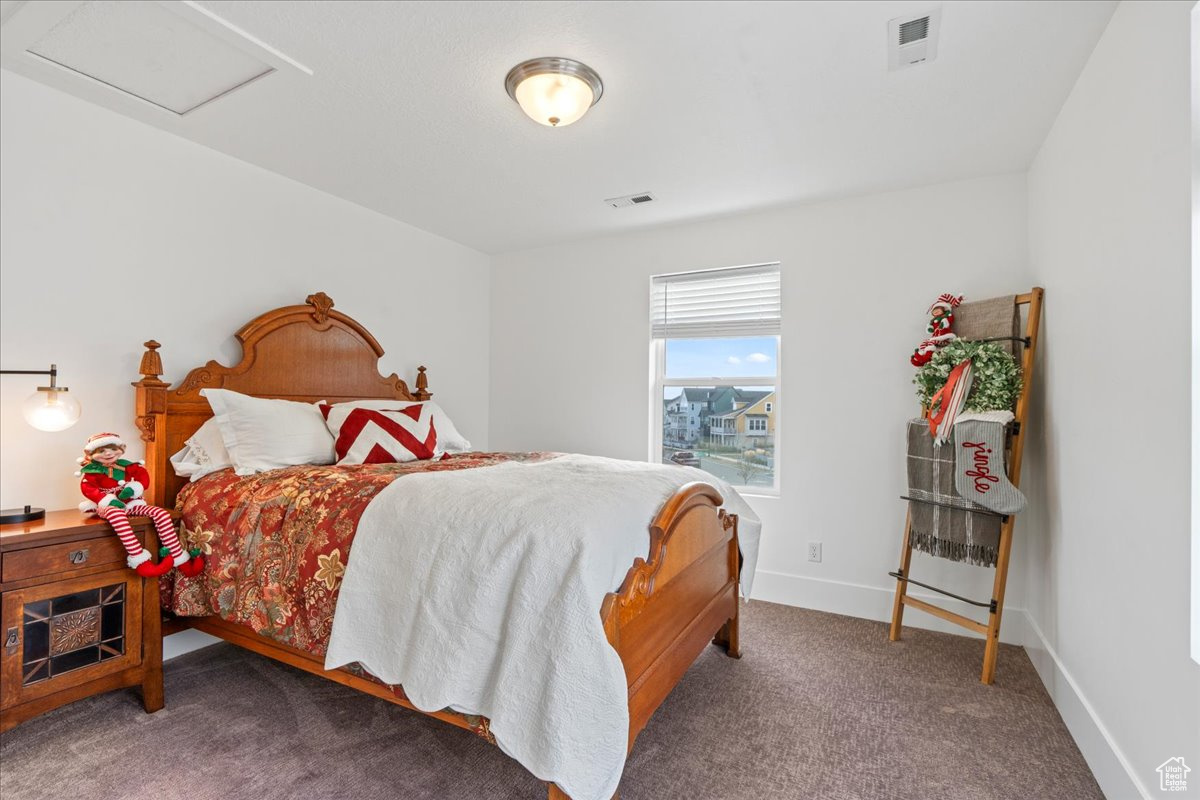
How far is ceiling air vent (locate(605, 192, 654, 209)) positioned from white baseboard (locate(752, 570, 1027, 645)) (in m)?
2.36

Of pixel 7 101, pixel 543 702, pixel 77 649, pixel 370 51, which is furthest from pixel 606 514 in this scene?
pixel 7 101

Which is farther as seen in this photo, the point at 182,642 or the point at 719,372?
the point at 719,372

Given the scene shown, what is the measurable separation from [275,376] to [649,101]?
227 centimetres

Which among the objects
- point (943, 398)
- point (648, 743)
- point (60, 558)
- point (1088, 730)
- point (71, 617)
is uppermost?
point (943, 398)

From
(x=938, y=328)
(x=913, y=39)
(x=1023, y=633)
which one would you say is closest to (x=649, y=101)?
(x=913, y=39)

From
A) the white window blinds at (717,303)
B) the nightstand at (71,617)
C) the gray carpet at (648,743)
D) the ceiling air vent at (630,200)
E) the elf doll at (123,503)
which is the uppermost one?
the ceiling air vent at (630,200)

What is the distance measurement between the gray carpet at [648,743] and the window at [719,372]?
150cm

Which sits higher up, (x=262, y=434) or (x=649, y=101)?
(x=649, y=101)

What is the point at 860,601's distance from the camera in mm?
3256

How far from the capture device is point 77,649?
6.41ft

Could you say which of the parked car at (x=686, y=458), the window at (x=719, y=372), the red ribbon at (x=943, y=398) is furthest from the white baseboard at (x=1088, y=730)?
the parked car at (x=686, y=458)

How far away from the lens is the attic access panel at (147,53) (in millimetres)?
1836

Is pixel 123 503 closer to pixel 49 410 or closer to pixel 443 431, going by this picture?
pixel 49 410

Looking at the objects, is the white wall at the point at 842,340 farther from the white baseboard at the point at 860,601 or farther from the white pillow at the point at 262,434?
the white pillow at the point at 262,434
